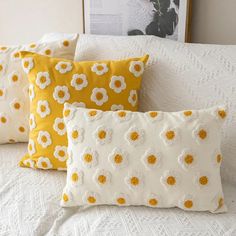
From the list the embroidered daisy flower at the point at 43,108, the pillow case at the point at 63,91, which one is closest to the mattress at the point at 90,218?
the pillow case at the point at 63,91

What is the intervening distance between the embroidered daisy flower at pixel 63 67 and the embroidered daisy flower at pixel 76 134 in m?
0.26

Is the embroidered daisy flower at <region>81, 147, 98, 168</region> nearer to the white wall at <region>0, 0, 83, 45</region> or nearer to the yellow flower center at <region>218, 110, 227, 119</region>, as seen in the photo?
the yellow flower center at <region>218, 110, 227, 119</region>

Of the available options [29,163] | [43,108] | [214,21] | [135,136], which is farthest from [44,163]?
[214,21]

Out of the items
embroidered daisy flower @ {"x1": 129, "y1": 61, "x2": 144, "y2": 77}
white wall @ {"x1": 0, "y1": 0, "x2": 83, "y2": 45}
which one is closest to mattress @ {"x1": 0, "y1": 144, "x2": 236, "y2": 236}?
embroidered daisy flower @ {"x1": 129, "y1": 61, "x2": 144, "y2": 77}

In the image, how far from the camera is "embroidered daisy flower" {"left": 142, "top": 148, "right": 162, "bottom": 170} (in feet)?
3.54

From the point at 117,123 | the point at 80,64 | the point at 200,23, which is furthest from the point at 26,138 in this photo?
the point at 200,23

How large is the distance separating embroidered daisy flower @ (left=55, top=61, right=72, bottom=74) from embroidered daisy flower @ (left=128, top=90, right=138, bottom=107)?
0.78ft

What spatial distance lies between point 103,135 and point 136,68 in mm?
322

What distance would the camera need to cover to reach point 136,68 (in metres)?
1.31

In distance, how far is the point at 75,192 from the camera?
1.13 meters

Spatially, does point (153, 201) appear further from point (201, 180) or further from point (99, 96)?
point (99, 96)

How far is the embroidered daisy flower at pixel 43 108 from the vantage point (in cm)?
130

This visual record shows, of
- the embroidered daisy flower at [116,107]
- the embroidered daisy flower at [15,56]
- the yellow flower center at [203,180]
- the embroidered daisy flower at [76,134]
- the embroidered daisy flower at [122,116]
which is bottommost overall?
the yellow flower center at [203,180]

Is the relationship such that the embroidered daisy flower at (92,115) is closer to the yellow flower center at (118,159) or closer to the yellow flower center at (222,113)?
the yellow flower center at (118,159)
